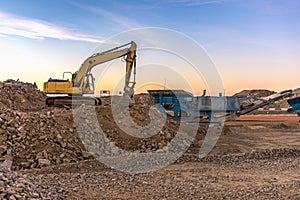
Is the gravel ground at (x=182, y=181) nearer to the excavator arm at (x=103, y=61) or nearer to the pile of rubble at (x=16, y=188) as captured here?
the pile of rubble at (x=16, y=188)

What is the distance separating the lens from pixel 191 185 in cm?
770

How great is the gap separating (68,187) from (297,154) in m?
7.79

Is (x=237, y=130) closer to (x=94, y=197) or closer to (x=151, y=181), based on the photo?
(x=151, y=181)

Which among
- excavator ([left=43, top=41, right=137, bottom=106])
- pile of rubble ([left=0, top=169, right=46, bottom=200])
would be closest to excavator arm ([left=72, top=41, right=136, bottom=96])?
excavator ([left=43, top=41, right=137, bottom=106])

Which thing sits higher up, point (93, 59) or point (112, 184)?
point (93, 59)

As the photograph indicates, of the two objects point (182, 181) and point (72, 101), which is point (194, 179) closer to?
point (182, 181)

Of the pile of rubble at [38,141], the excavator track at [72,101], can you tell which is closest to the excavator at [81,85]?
the excavator track at [72,101]

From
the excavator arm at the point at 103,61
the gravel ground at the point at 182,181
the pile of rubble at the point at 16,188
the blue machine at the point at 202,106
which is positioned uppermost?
the excavator arm at the point at 103,61

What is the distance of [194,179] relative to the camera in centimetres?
828

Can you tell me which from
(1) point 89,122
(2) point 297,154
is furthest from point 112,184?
(2) point 297,154

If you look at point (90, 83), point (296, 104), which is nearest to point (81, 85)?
point (90, 83)

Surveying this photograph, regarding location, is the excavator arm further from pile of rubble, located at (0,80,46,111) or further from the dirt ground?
the dirt ground

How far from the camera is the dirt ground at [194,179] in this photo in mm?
7070

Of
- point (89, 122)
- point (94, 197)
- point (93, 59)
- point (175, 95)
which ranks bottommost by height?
point (94, 197)
